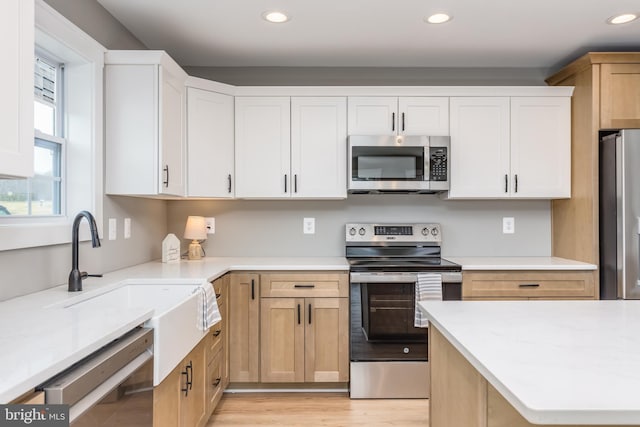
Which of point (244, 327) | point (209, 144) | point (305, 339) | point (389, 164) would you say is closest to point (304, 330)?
point (305, 339)

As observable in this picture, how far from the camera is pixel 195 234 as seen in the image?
123 inches

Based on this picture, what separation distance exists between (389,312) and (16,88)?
227 centimetres

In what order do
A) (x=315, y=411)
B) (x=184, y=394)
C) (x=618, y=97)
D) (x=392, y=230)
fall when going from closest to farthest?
(x=184, y=394) < (x=315, y=411) < (x=618, y=97) < (x=392, y=230)

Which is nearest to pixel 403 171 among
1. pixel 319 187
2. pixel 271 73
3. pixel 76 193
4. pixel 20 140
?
pixel 319 187

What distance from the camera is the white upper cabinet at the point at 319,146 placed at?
3.08 meters

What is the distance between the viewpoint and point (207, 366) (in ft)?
7.39

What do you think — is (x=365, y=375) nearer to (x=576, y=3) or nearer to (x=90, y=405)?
(x=90, y=405)

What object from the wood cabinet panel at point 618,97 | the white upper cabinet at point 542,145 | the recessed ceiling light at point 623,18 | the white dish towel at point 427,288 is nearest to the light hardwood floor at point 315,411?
the white dish towel at point 427,288

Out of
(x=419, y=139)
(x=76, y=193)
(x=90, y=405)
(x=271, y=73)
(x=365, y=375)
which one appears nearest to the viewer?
(x=90, y=405)

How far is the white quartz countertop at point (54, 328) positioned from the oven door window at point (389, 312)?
104 centimetres

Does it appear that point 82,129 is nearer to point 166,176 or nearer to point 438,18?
point 166,176

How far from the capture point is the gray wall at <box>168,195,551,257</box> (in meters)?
3.38

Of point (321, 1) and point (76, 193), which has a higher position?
point (321, 1)

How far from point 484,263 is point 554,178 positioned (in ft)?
2.85
